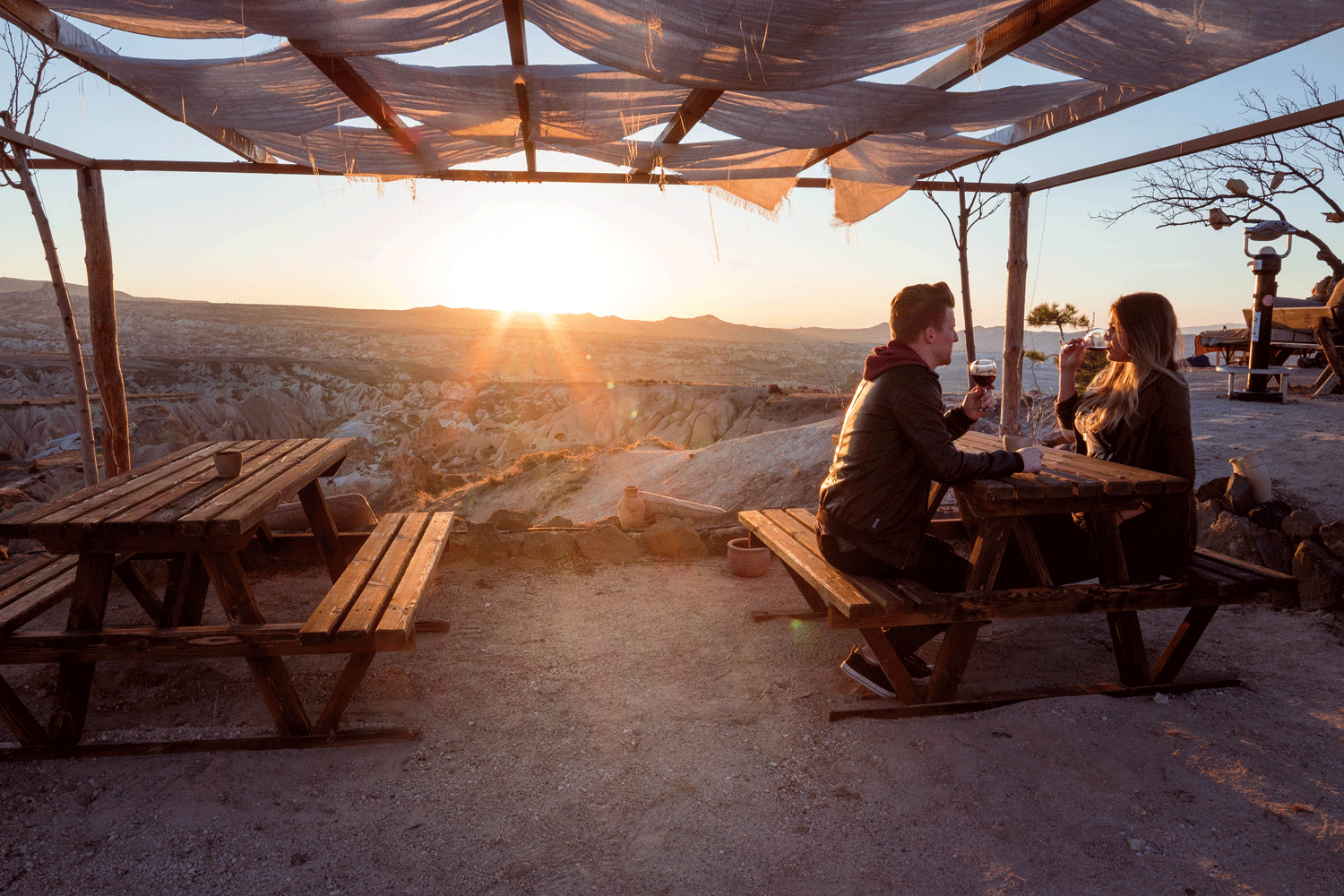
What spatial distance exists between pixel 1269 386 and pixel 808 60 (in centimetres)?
953

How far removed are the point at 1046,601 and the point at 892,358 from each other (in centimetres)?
125

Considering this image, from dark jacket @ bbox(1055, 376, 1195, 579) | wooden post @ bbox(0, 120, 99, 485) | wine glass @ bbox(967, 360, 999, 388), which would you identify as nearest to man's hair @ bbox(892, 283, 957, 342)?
wine glass @ bbox(967, 360, 999, 388)

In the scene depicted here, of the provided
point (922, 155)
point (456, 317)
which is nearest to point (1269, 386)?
point (922, 155)

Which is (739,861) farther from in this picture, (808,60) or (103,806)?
(808,60)

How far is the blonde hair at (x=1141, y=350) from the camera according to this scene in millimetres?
3117

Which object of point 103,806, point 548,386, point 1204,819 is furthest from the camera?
point 548,386

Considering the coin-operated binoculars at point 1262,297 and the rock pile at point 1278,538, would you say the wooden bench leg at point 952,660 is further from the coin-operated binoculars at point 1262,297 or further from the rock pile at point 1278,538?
the coin-operated binoculars at point 1262,297

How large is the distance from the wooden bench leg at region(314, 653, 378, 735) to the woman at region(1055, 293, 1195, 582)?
11.2ft

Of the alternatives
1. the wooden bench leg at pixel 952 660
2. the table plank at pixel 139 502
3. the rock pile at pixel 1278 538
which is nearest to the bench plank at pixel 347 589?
the table plank at pixel 139 502

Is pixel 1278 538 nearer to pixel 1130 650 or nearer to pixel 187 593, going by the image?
pixel 1130 650

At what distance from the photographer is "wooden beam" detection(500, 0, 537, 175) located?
3.44 meters

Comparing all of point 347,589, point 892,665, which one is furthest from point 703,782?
point 347,589

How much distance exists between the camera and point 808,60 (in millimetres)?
3594

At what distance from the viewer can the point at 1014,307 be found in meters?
6.91
